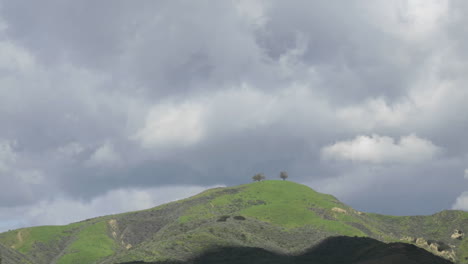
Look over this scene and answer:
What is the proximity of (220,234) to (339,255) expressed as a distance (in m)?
30.2

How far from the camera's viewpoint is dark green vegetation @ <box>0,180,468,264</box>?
110062mm

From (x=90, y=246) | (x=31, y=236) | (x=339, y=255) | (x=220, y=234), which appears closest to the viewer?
(x=339, y=255)

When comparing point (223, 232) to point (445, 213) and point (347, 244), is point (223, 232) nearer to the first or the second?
point (347, 244)

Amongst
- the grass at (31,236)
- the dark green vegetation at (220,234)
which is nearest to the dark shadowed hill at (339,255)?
the dark green vegetation at (220,234)

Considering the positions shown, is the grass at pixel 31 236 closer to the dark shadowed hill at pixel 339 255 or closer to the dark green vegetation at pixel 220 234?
the dark green vegetation at pixel 220 234

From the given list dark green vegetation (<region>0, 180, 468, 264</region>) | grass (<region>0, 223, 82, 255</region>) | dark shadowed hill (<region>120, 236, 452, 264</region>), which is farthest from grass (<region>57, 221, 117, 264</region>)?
dark shadowed hill (<region>120, 236, 452, 264</region>)

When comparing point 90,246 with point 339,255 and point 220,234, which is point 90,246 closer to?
point 220,234

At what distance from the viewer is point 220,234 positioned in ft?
392

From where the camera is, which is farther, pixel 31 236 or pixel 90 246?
pixel 31 236

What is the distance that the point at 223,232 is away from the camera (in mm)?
121562

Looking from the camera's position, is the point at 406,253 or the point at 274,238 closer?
the point at 406,253

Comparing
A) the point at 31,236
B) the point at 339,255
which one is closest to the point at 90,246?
the point at 31,236

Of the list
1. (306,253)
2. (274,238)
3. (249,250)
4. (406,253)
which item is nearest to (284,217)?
(274,238)

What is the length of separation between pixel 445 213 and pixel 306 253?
10786 centimetres
